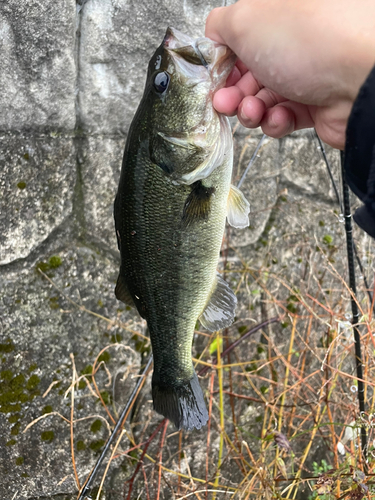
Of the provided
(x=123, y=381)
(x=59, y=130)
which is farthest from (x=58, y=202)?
(x=123, y=381)

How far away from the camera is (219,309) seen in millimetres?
1308

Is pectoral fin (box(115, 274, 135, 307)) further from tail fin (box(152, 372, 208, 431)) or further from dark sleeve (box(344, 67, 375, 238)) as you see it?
dark sleeve (box(344, 67, 375, 238))

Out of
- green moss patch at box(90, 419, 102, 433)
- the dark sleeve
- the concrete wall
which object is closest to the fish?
the dark sleeve

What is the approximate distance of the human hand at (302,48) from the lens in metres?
0.90

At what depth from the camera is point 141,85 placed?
1743 mm

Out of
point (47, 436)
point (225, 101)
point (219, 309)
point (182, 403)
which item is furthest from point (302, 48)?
point (47, 436)

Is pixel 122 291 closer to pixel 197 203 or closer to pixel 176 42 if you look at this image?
pixel 197 203

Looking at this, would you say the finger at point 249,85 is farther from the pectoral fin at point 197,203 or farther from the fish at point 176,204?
the pectoral fin at point 197,203

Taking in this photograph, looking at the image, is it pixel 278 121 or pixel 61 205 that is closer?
pixel 278 121

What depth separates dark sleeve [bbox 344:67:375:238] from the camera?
2.72 ft

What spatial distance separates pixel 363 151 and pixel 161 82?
1.84 ft

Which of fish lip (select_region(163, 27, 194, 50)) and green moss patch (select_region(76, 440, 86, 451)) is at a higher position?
fish lip (select_region(163, 27, 194, 50))

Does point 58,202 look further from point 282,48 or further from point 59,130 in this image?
point 282,48

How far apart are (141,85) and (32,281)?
100 cm
